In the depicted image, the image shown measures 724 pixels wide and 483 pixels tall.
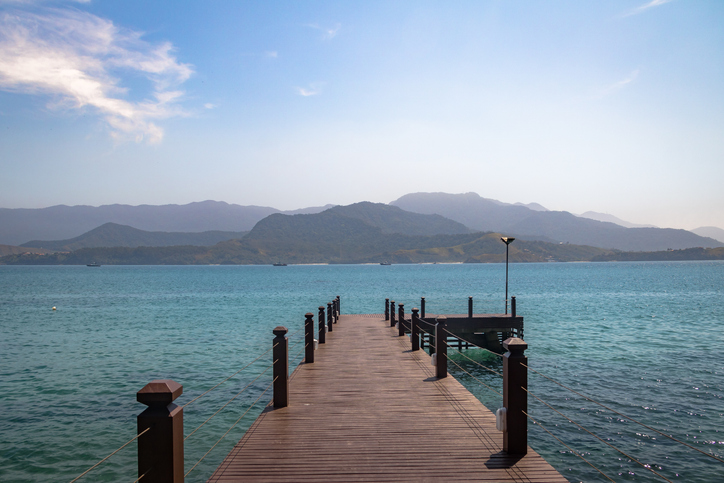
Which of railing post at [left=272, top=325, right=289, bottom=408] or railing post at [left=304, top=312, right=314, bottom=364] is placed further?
railing post at [left=304, top=312, right=314, bottom=364]

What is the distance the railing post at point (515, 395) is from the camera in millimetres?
5465

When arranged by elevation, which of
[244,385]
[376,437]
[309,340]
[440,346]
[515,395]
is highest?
[515,395]

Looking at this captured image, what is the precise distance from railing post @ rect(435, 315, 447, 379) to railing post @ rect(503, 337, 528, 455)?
4035 mm

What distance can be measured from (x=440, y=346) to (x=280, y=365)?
3837 millimetres

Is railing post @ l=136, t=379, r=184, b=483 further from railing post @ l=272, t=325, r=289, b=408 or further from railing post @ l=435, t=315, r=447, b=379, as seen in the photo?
railing post @ l=435, t=315, r=447, b=379

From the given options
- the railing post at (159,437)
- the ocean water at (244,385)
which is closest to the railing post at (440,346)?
the ocean water at (244,385)

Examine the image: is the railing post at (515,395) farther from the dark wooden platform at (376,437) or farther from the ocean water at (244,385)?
the ocean water at (244,385)

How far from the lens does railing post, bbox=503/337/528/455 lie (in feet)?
17.9

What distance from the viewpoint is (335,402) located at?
8.53m

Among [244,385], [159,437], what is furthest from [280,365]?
[244,385]

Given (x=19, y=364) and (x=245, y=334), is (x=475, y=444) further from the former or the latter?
(x=245, y=334)

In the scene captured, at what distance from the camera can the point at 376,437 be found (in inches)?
259

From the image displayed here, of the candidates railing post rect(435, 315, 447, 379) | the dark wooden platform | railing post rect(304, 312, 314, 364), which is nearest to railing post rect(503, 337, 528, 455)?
the dark wooden platform

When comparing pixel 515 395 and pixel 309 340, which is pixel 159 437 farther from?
pixel 309 340
